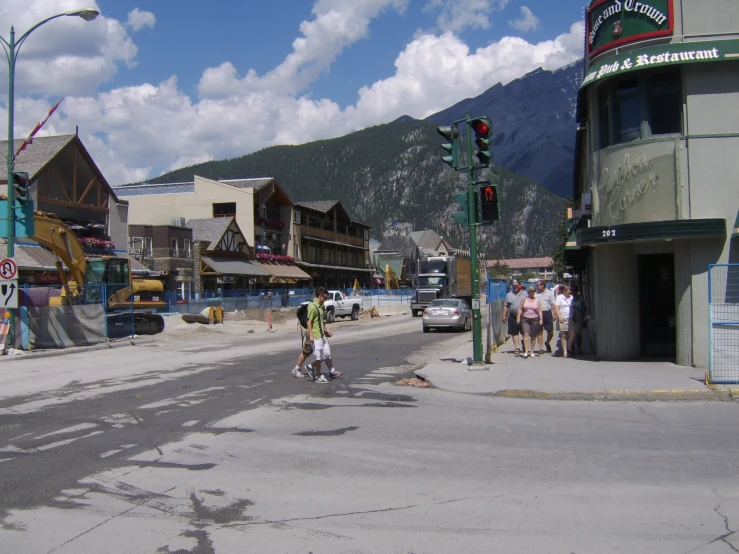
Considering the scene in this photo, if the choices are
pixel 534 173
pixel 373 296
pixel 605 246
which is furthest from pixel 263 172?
pixel 605 246

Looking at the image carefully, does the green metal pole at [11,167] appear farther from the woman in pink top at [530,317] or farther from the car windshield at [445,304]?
the car windshield at [445,304]

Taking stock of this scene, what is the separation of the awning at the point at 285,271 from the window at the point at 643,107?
47.5m

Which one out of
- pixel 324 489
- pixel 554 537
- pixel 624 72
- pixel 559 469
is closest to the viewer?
pixel 554 537

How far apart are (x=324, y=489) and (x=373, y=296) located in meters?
53.5

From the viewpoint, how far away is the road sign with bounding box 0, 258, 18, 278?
19688mm

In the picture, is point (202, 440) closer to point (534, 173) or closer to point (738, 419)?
point (738, 419)

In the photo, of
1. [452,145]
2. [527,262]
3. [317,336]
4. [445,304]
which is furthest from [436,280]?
[527,262]

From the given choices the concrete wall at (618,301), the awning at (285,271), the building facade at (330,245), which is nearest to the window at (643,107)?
the concrete wall at (618,301)

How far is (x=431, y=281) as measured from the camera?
149 ft

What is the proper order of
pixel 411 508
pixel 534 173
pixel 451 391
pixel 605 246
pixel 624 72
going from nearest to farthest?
1. pixel 411 508
2. pixel 451 391
3. pixel 624 72
4. pixel 605 246
5. pixel 534 173

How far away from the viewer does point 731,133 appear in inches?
526

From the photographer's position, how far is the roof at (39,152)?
3584cm

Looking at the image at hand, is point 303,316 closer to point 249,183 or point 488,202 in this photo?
point 488,202

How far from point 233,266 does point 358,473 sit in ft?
165
